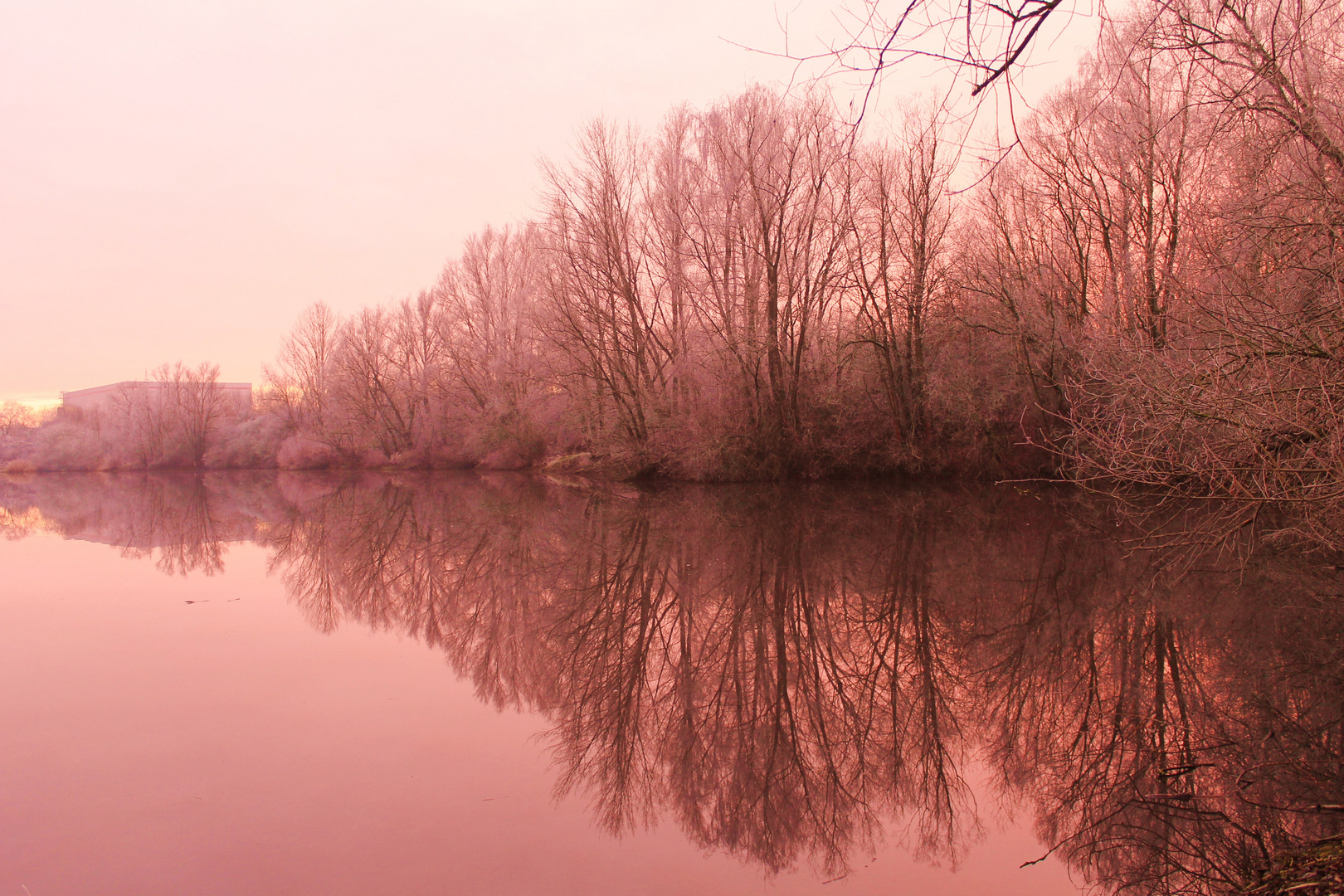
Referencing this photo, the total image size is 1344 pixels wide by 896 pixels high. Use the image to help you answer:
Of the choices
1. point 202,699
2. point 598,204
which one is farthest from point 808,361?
point 202,699

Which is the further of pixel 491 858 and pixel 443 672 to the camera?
pixel 443 672

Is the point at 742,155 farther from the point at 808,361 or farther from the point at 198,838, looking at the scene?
the point at 198,838

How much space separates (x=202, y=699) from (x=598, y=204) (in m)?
19.3

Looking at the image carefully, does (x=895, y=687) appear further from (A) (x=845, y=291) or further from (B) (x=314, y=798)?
(A) (x=845, y=291)

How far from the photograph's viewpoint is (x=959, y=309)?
19969 millimetres

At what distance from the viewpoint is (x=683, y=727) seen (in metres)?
3.96

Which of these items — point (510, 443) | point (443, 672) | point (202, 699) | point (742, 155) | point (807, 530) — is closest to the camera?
point (202, 699)

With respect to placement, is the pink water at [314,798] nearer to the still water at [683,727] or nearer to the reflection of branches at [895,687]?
the still water at [683,727]

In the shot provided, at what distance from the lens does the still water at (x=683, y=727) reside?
275cm

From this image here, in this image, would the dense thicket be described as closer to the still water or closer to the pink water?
the still water

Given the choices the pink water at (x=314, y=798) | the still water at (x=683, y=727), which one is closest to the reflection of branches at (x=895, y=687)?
the still water at (x=683, y=727)

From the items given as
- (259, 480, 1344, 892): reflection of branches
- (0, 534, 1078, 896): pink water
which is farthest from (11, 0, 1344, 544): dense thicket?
(0, 534, 1078, 896): pink water

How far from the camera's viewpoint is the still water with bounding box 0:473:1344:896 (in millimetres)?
2746

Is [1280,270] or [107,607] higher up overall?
[1280,270]
